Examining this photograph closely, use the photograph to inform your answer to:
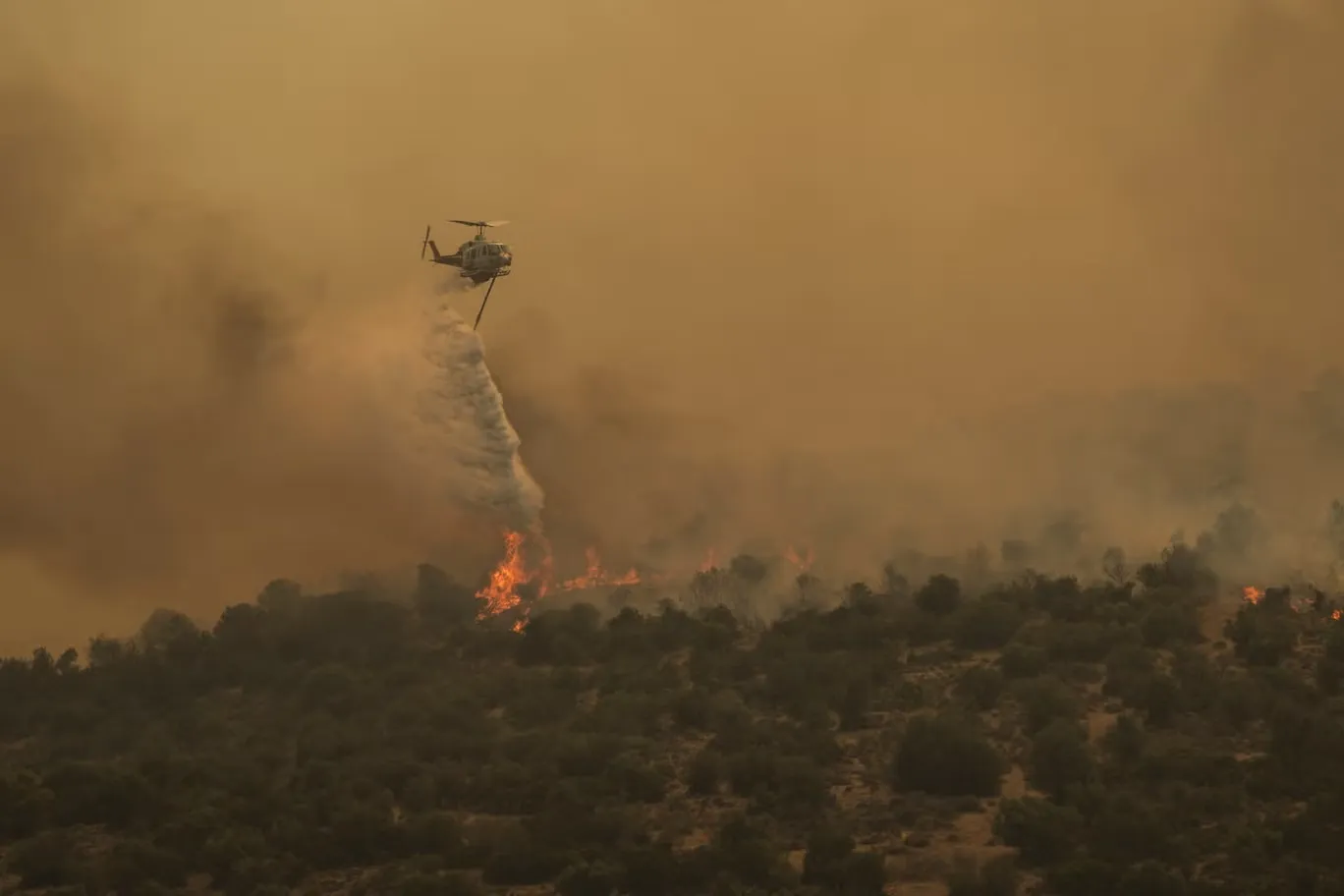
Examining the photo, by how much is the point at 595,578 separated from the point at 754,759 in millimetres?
43520

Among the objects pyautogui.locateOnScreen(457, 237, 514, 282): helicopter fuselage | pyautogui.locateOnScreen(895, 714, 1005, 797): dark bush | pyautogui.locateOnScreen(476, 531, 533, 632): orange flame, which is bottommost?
pyautogui.locateOnScreen(895, 714, 1005, 797): dark bush

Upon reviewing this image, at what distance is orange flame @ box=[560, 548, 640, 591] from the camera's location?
103 metres

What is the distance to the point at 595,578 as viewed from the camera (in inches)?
4119

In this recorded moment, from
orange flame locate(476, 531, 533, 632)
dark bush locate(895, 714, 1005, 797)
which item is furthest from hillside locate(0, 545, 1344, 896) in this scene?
orange flame locate(476, 531, 533, 632)

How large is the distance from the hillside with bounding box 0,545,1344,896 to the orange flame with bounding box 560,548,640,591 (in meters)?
13.2

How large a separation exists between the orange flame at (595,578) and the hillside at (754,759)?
13.2 m

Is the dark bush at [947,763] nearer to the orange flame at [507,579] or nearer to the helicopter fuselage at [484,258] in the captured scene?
the helicopter fuselage at [484,258]

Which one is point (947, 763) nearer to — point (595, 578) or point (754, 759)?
point (754, 759)

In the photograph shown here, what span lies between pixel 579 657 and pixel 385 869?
89.6 ft

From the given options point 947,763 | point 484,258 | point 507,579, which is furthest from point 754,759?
point 507,579

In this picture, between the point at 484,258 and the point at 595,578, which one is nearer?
the point at 484,258

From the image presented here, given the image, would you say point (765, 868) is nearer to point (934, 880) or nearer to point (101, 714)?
point (934, 880)

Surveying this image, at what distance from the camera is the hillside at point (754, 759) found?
176 ft

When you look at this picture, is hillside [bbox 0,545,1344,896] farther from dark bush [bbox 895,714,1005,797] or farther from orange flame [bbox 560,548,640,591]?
orange flame [bbox 560,548,640,591]
